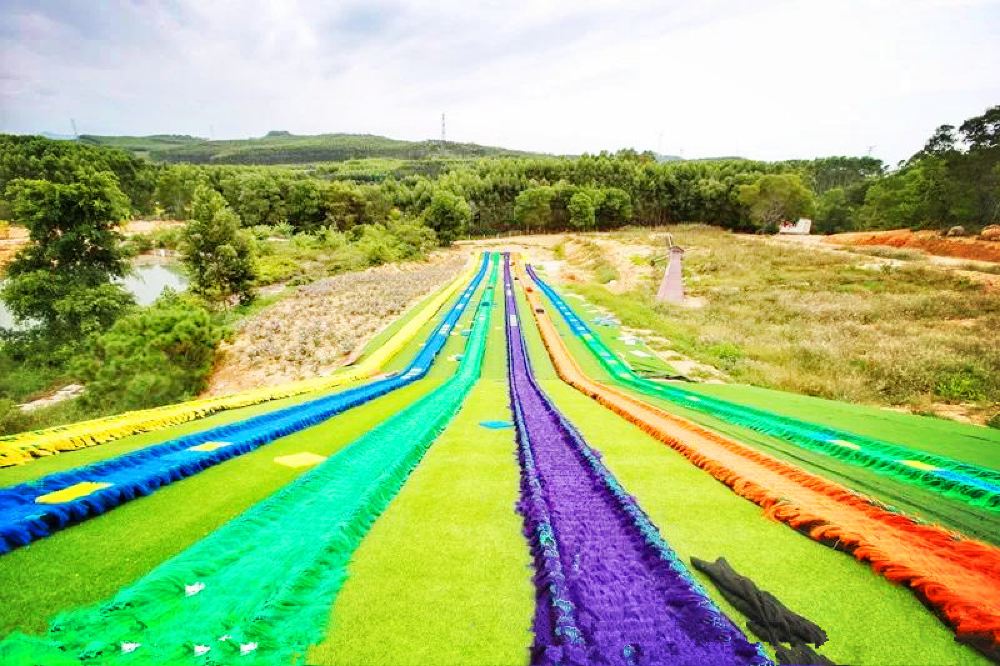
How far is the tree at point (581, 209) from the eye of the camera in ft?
174

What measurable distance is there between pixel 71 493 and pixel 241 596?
1425mm

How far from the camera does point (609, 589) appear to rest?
188 cm

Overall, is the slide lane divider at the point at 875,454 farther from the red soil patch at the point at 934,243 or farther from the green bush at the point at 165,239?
the green bush at the point at 165,239

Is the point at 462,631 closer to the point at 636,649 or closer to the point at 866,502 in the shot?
the point at 636,649

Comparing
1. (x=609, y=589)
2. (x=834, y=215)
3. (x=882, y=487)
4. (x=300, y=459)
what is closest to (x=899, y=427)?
(x=882, y=487)

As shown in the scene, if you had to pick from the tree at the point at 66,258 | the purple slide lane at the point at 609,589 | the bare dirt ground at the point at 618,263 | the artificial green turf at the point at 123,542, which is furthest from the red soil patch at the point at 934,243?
the tree at the point at 66,258

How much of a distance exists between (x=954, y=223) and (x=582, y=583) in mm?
54186

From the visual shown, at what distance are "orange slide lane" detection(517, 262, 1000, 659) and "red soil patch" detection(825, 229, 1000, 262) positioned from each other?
35.9 meters

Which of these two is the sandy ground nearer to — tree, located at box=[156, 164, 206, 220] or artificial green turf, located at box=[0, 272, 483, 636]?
artificial green turf, located at box=[0, 272, 483, 636]

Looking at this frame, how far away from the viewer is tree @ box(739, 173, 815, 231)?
49.2m

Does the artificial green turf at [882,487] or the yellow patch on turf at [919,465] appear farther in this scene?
the yellow patch on turf at [919,465]

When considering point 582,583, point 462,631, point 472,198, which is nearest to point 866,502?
point 582,583

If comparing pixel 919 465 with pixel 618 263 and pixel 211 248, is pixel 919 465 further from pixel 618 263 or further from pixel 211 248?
pixel 618 263

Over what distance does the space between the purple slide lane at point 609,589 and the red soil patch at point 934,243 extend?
3748 cm
